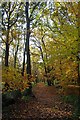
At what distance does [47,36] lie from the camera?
700cm

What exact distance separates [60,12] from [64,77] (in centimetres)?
217

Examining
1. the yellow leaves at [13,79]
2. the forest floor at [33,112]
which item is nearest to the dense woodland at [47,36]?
the yellow leaves at [13,79]

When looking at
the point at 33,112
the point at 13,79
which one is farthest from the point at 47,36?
the point at 33,112

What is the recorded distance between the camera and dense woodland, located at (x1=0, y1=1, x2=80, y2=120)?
5.48m

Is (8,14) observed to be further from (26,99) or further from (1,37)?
(26,99)

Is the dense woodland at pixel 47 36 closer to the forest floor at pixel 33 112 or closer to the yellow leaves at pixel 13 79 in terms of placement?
the yellow leaves at pixel 13 79

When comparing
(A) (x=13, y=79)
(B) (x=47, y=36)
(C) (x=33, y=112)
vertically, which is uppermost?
(B) (x=47, y=36)

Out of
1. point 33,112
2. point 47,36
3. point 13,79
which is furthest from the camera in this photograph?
point 47,36

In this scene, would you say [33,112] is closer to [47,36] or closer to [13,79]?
[13,79]

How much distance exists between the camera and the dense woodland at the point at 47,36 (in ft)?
18.0

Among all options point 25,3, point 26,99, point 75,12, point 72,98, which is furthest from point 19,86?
point 25,3

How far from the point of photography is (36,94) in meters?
7.53

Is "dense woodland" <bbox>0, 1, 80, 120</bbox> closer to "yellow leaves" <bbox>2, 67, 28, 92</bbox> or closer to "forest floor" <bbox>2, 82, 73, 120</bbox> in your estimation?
"yellow leaves" <bbox>2, 67, 28, 92</bbox>

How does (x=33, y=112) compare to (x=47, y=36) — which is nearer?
(x=33, y=112)
